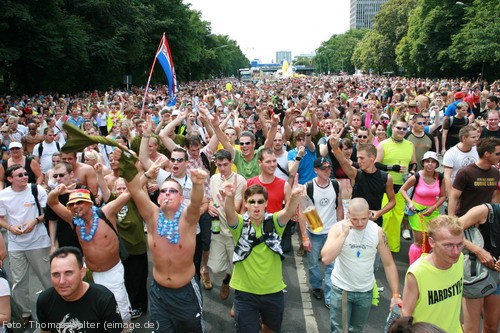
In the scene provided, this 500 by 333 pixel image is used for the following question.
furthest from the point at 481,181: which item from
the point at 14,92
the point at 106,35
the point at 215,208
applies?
the point at 106,35

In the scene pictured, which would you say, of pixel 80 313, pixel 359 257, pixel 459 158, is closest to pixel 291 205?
pixel 359 257

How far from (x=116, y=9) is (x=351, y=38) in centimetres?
10948

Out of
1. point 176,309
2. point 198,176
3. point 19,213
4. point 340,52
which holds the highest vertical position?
point 340,52

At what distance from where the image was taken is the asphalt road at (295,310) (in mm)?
5270

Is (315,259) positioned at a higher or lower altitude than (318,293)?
higher

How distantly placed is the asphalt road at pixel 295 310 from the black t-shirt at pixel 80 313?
2.07 metres

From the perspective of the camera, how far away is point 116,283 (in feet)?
15.3

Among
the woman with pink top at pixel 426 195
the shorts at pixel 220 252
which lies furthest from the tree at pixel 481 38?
the shorts at pixel 220 252

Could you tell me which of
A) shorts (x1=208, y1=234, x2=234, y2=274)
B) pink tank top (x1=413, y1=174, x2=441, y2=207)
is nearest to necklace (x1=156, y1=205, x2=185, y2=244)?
shorts (x1=208, y1=234, x2=234, y2=274)

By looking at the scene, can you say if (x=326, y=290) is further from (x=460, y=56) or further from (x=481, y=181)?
(x=460, y=56)

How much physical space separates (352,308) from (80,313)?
2.40 m

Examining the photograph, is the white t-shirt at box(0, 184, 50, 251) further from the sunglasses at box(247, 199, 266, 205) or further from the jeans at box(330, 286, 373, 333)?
the jeans at box(330, 286, 373, 333)

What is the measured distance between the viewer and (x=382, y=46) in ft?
252

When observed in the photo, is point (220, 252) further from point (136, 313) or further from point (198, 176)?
point (198, 176)
